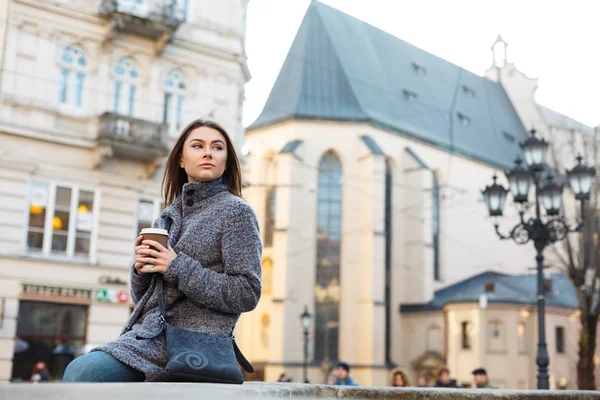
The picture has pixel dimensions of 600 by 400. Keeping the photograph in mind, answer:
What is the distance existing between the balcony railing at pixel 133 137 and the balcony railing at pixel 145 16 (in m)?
2.18

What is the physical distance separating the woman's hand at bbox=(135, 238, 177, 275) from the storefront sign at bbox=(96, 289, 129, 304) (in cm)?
1509

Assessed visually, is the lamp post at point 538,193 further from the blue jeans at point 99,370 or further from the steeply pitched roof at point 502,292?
the steeply pitched roof at point 502,292

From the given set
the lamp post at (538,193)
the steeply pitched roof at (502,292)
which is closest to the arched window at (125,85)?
the lamp post at (538,193)

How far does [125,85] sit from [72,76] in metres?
1.26

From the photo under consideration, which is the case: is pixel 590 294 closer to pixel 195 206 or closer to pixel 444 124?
pixel 195 206

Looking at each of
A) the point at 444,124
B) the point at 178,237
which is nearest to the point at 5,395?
the point at 178,237

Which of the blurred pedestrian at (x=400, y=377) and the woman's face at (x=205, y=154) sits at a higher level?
the woman's face at (x=205, y=154)

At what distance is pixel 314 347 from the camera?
34.0 m

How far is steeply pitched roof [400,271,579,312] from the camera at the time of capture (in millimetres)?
35406

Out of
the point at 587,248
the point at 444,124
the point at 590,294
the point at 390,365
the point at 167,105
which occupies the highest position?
the point at 444,124

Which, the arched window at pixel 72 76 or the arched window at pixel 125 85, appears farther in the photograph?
the arched window at pixel 125 85

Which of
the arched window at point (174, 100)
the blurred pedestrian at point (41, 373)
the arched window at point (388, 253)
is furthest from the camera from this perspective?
the arched window at point (388, 253)

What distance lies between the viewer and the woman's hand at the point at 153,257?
2648mm

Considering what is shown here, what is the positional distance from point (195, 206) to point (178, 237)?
144 millimetres
